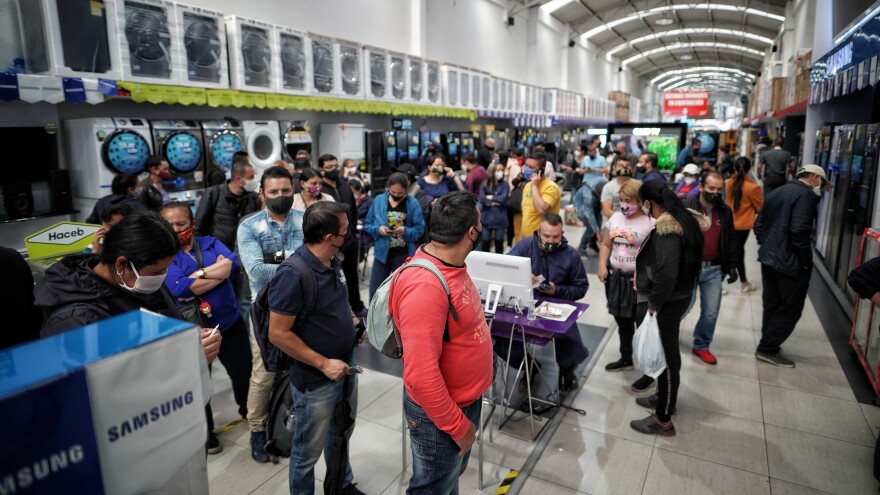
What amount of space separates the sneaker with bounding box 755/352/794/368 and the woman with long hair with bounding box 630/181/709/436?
71.7 inches

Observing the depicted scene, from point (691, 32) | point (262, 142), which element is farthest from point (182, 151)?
point (691, 32)

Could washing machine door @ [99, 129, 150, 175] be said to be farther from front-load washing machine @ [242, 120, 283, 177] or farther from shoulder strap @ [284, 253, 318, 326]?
shoulder strap @ [284, 253, 318, 326]

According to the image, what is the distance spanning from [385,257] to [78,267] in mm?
3477

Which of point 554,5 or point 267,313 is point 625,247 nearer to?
point 267,313

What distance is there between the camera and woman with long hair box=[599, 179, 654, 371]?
396 cm

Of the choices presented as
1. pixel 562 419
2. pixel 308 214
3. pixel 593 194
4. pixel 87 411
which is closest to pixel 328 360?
pixel 308 214

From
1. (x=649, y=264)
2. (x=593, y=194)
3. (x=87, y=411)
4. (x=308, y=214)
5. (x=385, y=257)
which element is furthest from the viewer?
(x=593, y=194)

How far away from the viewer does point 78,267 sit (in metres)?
1.74

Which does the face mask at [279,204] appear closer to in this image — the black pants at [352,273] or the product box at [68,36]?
the black pants at [352,273]

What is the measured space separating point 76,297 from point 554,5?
20.4 m

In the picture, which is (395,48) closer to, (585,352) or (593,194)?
(593,194)

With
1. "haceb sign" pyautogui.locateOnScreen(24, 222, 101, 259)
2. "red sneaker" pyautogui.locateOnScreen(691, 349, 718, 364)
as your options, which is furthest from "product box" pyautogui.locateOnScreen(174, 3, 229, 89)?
"red sneaker" pyautogui.locateOnScreen(691, 349, 718, 364)

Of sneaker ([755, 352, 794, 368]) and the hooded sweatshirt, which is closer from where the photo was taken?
the hooded sweatshirt

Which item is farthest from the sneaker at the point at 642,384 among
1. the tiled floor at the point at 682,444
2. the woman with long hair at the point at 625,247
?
the woman with long hair at the point at 625,247
